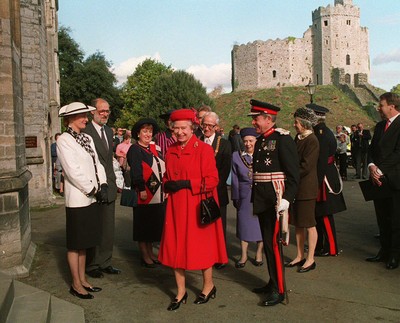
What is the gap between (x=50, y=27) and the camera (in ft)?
60.1

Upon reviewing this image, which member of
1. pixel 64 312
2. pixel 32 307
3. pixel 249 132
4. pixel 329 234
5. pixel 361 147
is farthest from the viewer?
pixel 361 147

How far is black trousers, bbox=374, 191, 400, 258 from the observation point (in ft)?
21.6

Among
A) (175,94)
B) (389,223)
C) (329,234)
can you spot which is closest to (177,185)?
→ (329,234)

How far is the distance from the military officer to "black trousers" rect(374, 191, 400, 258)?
6.99 feet

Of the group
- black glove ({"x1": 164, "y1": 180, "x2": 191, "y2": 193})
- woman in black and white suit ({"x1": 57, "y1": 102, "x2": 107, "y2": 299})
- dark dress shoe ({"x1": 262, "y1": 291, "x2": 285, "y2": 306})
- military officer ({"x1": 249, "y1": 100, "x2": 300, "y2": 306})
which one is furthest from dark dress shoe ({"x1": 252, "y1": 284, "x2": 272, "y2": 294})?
woman in black and white suit ({"x1": 57, "y1": 102, "x2": 107, "y2": 299})

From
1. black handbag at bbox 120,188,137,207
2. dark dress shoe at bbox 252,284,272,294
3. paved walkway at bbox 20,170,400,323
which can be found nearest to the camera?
paved walkway at bbox 20,170,400,323

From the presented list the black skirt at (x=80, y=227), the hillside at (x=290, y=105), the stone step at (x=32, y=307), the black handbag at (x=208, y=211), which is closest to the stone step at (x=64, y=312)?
the stone step at (x=32, y=307)

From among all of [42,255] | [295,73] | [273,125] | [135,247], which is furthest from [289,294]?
[295,73]

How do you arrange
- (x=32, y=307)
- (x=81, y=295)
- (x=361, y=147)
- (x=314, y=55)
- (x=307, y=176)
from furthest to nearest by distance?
(x=314, y=55) → (x=361, y=147) → (x=307, y=176) → (x=81, y=295) → (x=32, y=307)

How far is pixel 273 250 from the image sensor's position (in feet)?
17.3

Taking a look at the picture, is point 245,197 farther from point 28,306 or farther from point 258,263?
point 28,306

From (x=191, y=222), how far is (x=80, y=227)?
131cm

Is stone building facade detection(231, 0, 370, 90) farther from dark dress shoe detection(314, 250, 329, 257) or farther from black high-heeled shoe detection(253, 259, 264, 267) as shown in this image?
black high-heeled shoe detection(253, 259, 264, 267)

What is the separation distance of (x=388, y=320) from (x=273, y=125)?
91.3 inches
